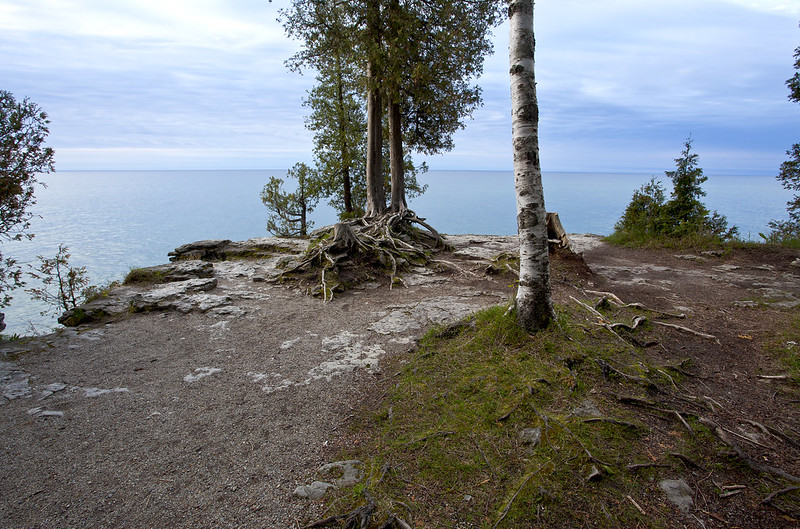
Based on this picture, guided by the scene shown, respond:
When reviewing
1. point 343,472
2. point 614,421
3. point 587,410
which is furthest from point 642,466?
point 343,472

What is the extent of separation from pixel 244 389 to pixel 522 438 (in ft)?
12.8

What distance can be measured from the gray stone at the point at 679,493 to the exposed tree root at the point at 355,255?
25.6 ft

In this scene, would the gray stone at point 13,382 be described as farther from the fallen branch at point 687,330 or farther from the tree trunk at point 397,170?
the tree trunk at point 397,170

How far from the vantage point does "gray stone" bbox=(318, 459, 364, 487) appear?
3.71 m

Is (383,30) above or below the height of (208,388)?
above

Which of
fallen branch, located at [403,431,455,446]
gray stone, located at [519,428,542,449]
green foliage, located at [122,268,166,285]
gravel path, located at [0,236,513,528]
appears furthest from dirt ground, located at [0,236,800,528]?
green foliage, located at [122,268,166,285]

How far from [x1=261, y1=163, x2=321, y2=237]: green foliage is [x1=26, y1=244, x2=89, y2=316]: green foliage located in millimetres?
13199

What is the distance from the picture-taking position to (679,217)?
15.1 meters

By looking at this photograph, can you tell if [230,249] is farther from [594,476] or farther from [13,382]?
[594,476]

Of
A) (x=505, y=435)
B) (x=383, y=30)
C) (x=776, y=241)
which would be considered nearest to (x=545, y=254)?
(x=505, y=435)

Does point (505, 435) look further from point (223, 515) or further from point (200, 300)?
point (200, 300)

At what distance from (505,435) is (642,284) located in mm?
7942

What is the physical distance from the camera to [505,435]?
159 inches

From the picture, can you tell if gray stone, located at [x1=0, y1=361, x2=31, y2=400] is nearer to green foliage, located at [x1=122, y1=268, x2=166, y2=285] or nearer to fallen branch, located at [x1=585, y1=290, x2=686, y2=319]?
green foliage, located at [x1=122, y1=268, x2=166, y2=285]
